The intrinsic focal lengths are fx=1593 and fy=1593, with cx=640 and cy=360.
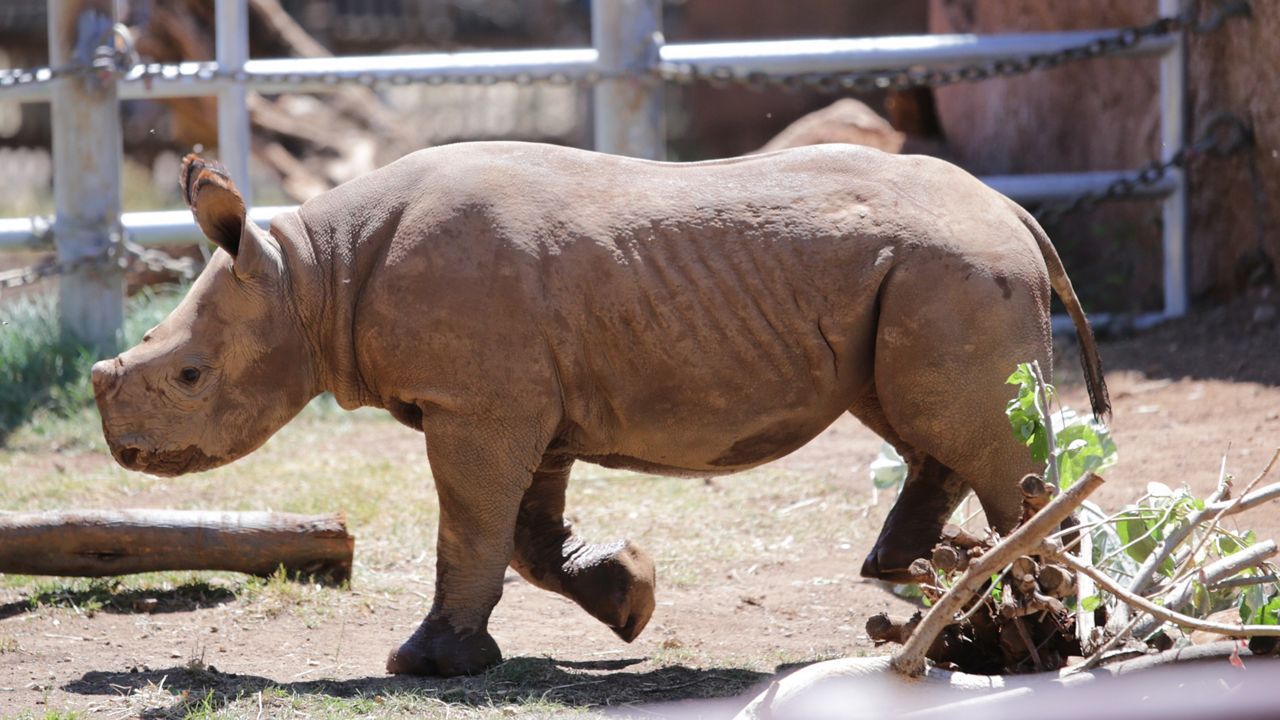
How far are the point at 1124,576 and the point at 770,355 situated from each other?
43.3 inches

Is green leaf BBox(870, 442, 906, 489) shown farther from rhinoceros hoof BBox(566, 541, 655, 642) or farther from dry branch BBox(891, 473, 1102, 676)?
dry branch BBox(891, 473, 1102, 676)

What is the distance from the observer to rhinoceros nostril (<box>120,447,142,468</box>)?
4.31 m

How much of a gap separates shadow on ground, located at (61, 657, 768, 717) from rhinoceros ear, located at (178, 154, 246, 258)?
1.15 metres

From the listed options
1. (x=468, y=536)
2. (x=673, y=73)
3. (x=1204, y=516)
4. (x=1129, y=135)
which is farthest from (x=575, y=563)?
(x=1129, y=135)

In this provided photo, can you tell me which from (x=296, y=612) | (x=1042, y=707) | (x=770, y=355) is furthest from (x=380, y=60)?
(x=1042, y=707)

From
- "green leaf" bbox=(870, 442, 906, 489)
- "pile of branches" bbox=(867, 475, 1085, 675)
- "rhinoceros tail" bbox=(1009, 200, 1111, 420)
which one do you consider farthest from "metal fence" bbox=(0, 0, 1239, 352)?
"pile of branches" bbox=(867, 475, 1085, 675)

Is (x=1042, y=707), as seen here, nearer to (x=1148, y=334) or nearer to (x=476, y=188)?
(x=476, y=188)

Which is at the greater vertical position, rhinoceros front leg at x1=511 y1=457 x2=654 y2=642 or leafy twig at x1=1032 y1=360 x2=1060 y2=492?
leafy twig at x1=1032 y1=360 x2=1060 y2=492

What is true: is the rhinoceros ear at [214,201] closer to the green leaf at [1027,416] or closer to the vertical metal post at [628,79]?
the green leaf at [1027,416]

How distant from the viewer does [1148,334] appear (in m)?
8.24

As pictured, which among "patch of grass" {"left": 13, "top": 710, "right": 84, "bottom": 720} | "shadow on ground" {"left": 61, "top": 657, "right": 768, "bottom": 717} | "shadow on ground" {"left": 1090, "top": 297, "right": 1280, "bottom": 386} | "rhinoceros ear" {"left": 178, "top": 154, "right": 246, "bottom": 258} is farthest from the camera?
"shadow on ground" {"left": 1090, "top": 297, "right": 1280, "bottom": 386}

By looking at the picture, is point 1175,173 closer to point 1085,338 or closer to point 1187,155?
point 1187,155

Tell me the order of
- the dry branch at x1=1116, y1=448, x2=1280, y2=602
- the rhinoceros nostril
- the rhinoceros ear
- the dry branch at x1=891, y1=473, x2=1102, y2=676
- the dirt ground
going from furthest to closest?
the rhinoceros nostril
the rhinoceros ear
the dirt ground
the dry branch at x1=1116, y1=448, x2=1280, y2=602
the dry branch at x1=891, y1=473, x2=1102, y2=676

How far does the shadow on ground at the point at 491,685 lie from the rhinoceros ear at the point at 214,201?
115 cm
